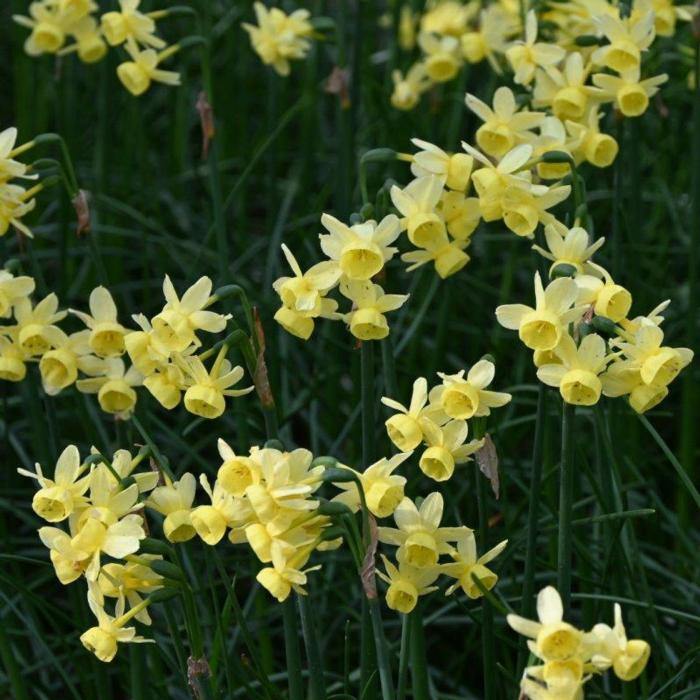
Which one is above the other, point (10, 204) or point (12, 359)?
point (10, 204)

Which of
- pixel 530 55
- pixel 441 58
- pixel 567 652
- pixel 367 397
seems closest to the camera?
pixel 567 652

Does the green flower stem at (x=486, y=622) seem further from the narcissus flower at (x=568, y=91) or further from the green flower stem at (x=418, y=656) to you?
the narcissus flower at (x=568, y=91)

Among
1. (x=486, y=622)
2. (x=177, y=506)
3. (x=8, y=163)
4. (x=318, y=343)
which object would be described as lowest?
(x=318, y=343)

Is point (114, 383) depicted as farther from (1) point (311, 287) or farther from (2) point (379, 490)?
(2) point (379, 490)

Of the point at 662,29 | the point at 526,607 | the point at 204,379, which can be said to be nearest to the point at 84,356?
the point at 204,379

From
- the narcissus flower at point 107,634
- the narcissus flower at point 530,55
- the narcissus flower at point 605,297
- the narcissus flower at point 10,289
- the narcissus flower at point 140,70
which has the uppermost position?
the narcissus flower at point 530,55

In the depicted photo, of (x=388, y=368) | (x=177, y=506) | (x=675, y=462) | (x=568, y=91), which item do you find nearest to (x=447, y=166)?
(x=388, y=368)

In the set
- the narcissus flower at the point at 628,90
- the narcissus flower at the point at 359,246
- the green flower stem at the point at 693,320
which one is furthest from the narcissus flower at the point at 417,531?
the green flower stem at the point at 693,320
